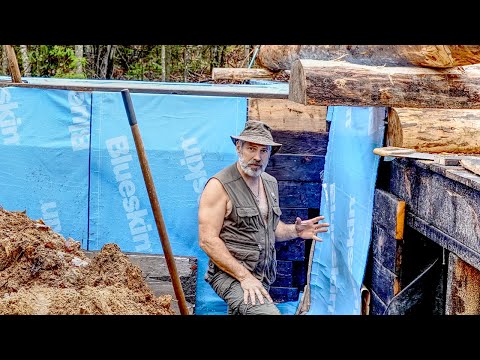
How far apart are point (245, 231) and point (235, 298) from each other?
23.2 inches

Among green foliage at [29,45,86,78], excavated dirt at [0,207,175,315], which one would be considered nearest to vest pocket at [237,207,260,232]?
excavated dirt at [0,207,175,315]

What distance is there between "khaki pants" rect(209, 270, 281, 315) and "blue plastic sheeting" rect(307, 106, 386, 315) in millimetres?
815

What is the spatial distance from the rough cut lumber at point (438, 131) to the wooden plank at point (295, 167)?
212 cm

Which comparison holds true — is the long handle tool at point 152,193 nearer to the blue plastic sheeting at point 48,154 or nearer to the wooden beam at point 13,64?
the blue plastic sheeting at point 48,154

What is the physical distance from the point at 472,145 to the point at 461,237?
4.05ft

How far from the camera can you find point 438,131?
484 cm

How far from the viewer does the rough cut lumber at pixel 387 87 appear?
4848 mm

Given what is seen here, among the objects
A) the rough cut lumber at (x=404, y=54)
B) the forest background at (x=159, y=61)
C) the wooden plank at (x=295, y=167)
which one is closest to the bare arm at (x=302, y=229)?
the wooden plank at (x=295, y=167)

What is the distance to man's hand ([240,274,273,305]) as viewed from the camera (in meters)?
5.23

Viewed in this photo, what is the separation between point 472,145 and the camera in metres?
4.84

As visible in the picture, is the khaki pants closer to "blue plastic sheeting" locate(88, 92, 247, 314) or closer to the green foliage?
"blue plastic sheeting" locate(88, 92, 247, 314)
